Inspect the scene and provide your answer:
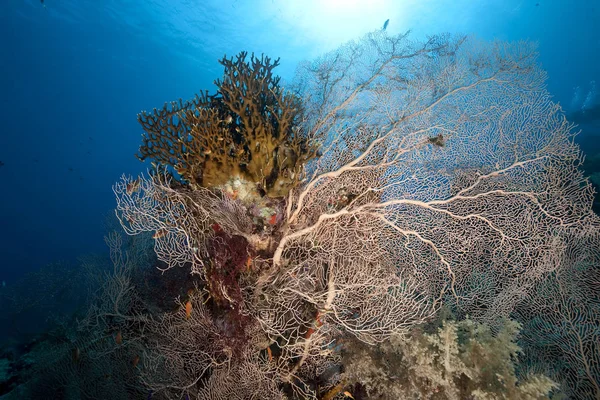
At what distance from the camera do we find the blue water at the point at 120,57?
116 ft

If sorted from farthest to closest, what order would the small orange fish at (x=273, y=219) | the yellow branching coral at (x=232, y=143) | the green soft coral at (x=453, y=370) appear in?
the small orange fish at (x=273, y=219), the yellow branching coral at (x=232, y=143), the green soft coral at (x=453, y=370)

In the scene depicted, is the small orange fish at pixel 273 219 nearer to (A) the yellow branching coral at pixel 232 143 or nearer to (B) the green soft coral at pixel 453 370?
(A) the yellow branching coral at pixel 232 143

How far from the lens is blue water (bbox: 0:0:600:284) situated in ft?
116

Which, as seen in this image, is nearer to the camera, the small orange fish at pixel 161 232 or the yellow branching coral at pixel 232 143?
the yellow branching coral at pixel 232 143

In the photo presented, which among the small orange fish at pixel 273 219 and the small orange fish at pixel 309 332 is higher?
the small orange fish at pixel 273 219

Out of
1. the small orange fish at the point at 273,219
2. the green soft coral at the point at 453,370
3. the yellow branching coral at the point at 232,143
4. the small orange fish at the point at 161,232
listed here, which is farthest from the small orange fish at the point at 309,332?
the small orange fish at the point at 161,232

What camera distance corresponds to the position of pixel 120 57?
45188 mm

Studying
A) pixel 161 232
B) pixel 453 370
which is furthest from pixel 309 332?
pixel 161 232

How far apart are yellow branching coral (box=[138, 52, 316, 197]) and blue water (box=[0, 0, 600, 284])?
3305 cm

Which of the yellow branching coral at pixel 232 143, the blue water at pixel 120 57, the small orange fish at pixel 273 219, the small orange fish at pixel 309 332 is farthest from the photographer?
the blue water at pixel 120 57

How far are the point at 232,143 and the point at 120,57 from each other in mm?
Result: 57163

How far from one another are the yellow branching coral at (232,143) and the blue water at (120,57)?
33.0 meters

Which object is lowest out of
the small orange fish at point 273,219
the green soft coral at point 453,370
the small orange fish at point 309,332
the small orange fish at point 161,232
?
the green soft coral at point 453,370

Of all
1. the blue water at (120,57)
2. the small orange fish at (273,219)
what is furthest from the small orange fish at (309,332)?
the blue water at (120,57)
